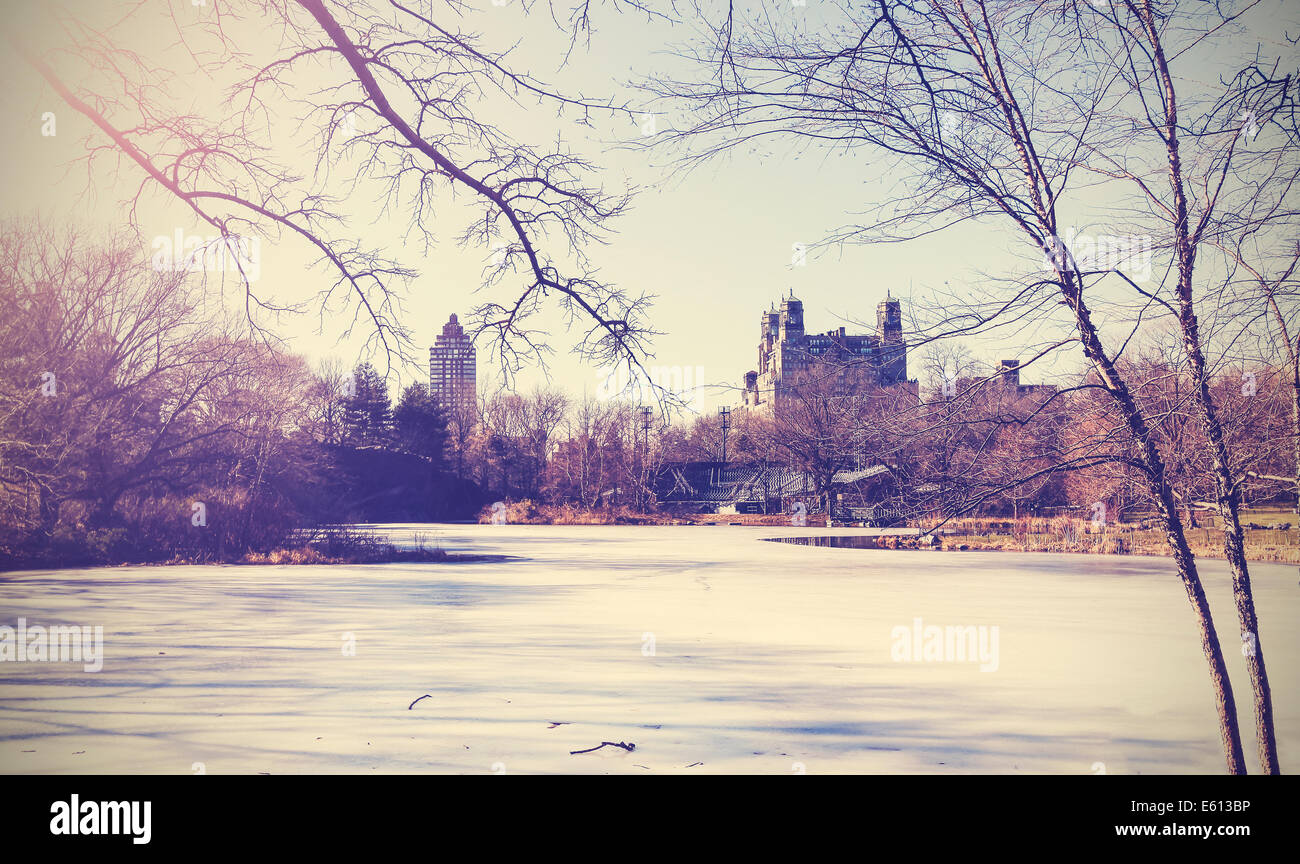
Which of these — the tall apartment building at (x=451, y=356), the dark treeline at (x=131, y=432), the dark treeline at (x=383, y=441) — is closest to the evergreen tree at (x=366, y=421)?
the dark treeline at (x=383, y=441)

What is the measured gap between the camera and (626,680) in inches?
295

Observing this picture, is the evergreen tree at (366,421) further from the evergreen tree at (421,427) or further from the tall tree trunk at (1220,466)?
the tall tree trunk at (1220,466)

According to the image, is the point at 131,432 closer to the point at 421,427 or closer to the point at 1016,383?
the point at 1016,383

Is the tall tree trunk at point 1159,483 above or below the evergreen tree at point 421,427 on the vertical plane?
below

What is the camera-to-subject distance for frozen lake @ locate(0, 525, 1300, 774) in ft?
17.3

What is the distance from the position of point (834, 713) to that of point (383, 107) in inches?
222

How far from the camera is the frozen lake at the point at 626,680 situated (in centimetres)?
528

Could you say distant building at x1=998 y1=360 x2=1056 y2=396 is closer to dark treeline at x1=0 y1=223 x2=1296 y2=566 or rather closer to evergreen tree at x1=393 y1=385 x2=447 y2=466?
dark treeline at x1=0 y1=223 x2=1296 y2=566

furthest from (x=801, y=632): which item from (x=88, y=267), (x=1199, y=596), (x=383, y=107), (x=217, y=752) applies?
(x=88, y=267)

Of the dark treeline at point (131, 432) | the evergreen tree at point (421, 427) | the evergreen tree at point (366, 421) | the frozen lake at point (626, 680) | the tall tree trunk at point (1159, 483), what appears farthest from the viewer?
the evergreen tree at point (421, 427)

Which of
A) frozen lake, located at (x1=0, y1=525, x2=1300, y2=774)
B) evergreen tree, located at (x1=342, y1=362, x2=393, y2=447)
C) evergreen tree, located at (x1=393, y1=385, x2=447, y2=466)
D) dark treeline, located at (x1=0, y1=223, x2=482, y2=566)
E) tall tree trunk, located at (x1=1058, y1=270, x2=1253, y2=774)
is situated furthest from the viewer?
evergreen tree, located at (x1=393, y1=385, x2=447, y2=466)

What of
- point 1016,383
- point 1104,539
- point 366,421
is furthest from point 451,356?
point 366,421

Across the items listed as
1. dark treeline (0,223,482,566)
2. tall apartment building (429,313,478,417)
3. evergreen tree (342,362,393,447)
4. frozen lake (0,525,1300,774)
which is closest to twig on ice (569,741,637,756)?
frozen lake (0,525,1300,774)

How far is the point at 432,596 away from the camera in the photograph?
13898 millimetres
